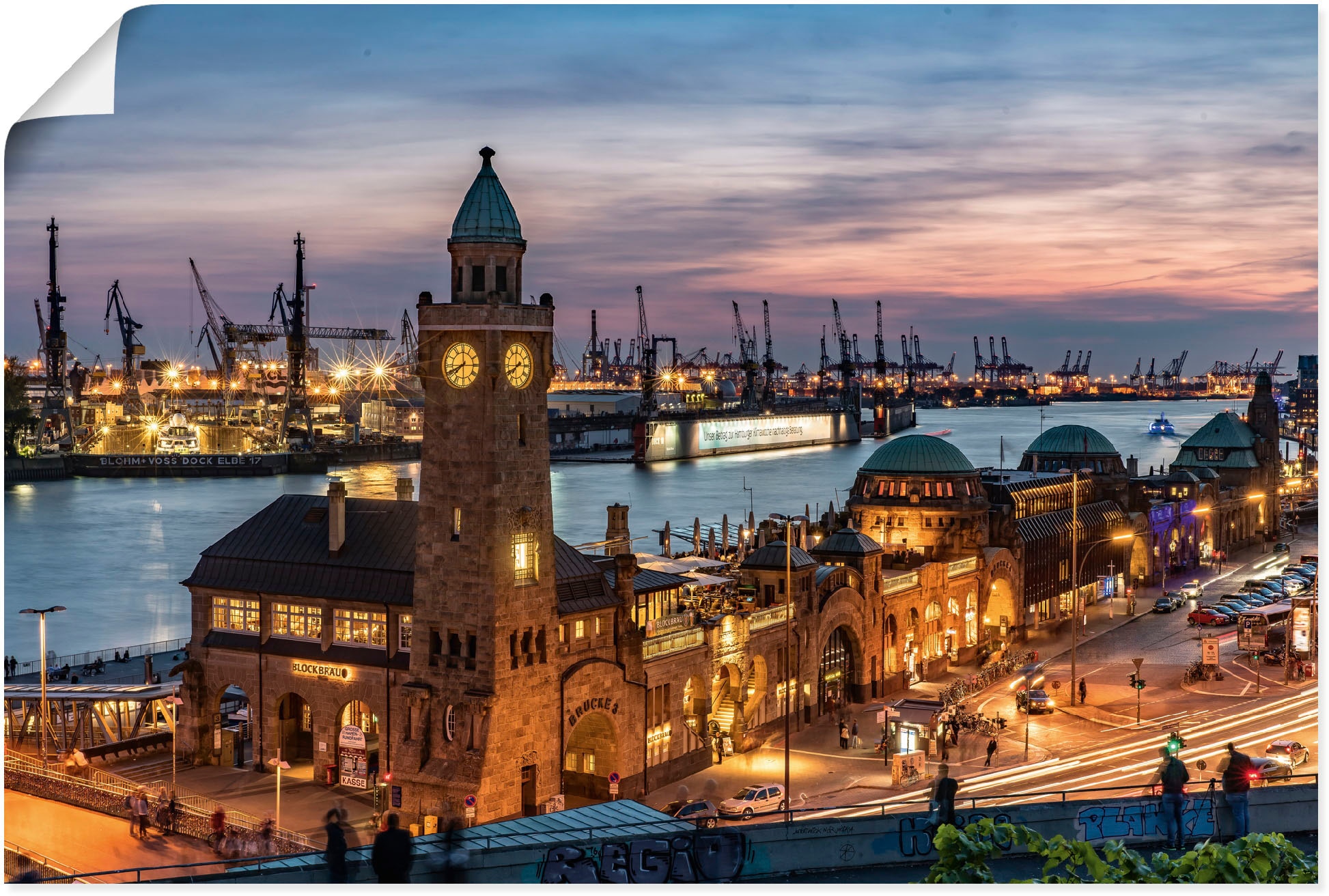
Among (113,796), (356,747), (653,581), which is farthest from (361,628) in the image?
(653,581)

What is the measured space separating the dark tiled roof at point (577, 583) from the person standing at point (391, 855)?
62.2ft

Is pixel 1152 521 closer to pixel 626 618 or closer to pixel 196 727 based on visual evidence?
pixel 626 618

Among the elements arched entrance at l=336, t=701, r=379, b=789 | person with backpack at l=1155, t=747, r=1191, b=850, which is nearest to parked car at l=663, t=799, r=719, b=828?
arched entrance at l=336, t=701, r=379, b=789

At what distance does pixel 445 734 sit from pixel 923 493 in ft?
114

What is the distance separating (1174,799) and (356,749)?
76.2 feet

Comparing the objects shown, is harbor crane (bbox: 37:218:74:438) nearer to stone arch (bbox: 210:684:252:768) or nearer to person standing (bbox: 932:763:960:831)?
stone arch (bbox: 210:684:252:768)

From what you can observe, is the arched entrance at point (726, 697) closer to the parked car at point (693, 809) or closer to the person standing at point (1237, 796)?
the parked car at point (693, 809)

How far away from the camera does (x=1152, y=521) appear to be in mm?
90562

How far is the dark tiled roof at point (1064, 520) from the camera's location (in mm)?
72938

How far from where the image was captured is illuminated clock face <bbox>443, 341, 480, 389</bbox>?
37.1 meters

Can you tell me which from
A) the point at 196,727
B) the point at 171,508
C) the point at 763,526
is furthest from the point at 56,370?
the point at 196,727

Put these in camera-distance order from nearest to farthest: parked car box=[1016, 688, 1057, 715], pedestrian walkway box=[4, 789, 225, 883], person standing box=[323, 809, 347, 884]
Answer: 1. person standing box=[323, 809, 347, 884]
2. pedestrian walkway box=[4, 789, 225, 883]
3. parked car box=[1016, 688, 1057, 715]

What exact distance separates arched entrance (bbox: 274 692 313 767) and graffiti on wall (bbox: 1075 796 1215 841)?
25.1 meters

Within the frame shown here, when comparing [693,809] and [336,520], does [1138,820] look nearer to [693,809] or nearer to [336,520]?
[693,809]
